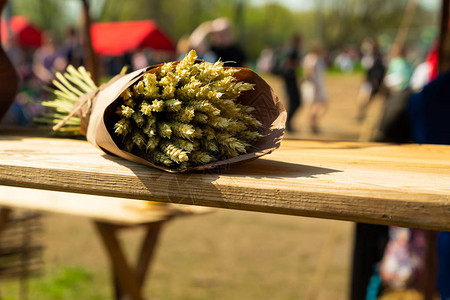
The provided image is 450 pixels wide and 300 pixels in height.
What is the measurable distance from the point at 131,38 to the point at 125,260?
12272 mm

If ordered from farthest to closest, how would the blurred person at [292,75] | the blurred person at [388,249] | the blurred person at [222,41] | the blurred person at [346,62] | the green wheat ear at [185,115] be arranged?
the blurred person at [346,62] → the blurred person at [292,75] → the blurred person at [222,41] → the blurred person at [388,249] → the green wheat ear at [185,115]

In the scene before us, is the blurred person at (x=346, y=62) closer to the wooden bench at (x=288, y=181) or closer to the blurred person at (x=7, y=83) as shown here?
the blurred person at (x=7, y=83)

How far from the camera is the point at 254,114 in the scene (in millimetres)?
970

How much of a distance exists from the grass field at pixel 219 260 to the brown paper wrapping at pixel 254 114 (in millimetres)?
2040

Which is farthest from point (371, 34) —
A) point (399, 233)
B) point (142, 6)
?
point (399, 233)

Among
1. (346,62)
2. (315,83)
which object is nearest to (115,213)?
(315,83)

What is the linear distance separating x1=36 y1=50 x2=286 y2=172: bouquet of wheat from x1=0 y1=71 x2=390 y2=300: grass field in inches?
81.4

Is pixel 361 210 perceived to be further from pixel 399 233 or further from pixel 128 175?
pixel 399 233

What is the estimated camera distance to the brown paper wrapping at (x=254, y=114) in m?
0.90

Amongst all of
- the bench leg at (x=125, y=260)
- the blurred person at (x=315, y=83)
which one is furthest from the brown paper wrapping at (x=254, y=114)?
the blurred person at (x=315, y=83)

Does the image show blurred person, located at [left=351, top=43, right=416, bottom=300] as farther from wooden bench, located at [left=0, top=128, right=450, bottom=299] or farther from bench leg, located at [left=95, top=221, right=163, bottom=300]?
wooden bench, located at [left=0, top=128, right=450, bottom=299]

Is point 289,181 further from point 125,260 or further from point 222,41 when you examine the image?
point 222,41

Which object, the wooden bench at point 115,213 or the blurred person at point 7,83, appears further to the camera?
the wooden bench at point 115,213

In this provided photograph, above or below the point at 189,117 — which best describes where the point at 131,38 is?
below
